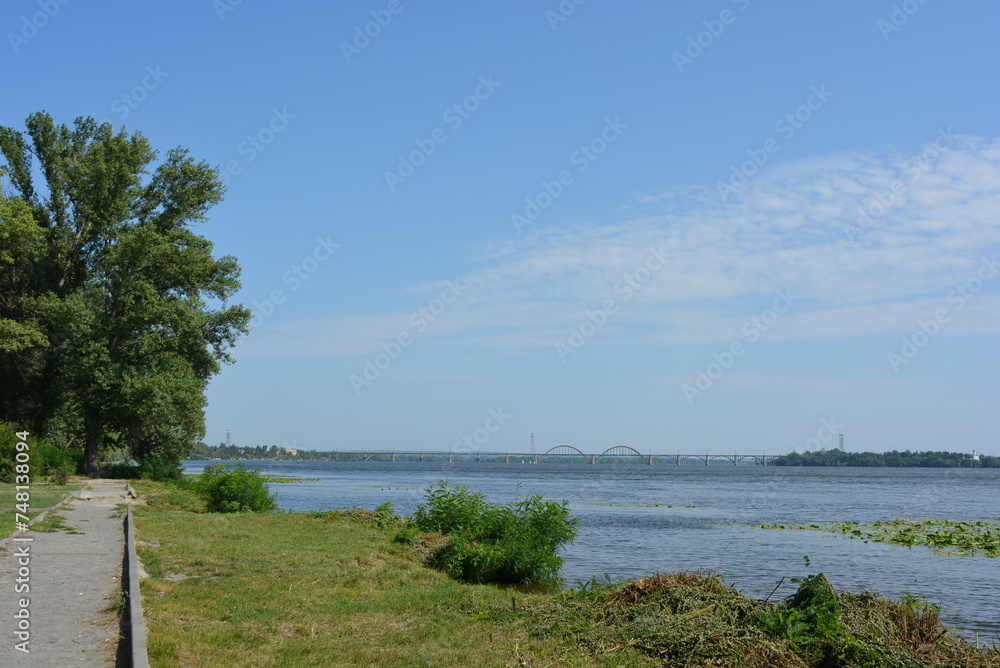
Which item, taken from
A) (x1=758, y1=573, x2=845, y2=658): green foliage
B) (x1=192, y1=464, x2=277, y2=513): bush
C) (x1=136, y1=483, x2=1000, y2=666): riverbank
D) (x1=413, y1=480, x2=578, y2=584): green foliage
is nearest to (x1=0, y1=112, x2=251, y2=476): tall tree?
(x1=192, y1=464, x2=277, y2=513): bush

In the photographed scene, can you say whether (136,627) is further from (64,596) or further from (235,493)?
(235,493)

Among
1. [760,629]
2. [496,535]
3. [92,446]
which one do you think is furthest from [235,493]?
[760,629]

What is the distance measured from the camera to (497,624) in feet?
37.4

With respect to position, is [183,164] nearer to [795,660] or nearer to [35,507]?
[35,507]

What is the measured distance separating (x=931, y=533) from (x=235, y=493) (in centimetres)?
2763

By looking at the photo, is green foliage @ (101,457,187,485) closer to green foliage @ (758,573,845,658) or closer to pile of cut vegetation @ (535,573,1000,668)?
pile of cut vegetation @ (535,573,1000,668)

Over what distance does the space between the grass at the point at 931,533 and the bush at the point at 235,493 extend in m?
21.2

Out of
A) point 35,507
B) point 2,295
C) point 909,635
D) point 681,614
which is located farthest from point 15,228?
point 909,635

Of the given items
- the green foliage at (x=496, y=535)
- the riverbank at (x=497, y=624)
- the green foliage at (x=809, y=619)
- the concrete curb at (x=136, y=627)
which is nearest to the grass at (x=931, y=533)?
the green foliage at (x=496, y=535)

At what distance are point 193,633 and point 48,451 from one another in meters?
31.3

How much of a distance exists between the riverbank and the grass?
20.4 m

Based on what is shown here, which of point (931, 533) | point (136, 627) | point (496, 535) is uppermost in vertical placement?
point (136, 627)

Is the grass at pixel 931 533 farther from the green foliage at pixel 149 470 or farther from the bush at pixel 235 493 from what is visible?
the green foliage at pixel 149 470

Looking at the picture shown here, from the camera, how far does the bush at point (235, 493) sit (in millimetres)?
28734
